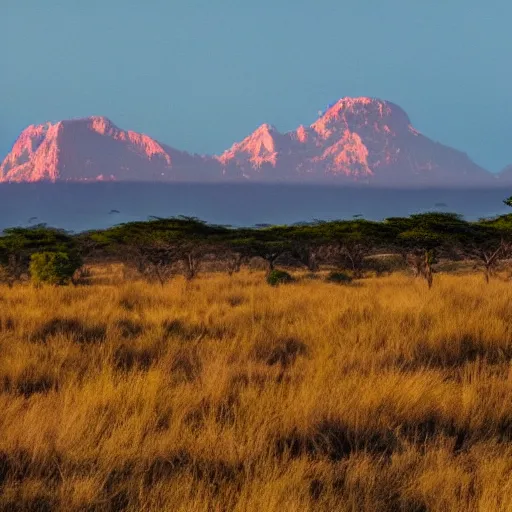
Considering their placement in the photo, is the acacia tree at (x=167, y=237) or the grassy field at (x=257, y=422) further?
the acacia tree at (x=167, y=237)

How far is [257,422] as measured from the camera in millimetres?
3602

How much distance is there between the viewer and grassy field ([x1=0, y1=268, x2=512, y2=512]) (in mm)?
2682

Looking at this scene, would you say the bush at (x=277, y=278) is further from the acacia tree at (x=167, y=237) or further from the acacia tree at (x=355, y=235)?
the acacia tree at (x=355, y=235)

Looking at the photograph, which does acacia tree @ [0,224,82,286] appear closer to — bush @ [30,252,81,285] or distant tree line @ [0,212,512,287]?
distant tree line @ [0,212,512,287]

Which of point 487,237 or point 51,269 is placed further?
point 487,237

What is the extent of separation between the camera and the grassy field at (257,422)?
2682mm

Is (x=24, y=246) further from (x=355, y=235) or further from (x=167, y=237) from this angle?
(x=355, y=235)

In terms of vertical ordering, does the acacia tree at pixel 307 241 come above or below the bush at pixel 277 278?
above

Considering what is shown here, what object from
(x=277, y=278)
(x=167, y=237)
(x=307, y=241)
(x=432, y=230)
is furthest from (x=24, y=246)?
(x=432, y=230)

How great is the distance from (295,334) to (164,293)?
6.52 meters

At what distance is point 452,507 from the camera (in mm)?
2564

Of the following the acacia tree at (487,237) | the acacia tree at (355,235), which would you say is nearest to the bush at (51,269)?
the acacia tree at (355,235)

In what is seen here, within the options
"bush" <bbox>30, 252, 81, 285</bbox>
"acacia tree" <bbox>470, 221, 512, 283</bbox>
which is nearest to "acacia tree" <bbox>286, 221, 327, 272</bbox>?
"acacia tree" <bbox>470, 221, 512, 283</bbox>

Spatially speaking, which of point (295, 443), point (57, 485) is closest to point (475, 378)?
point (295, 443)
